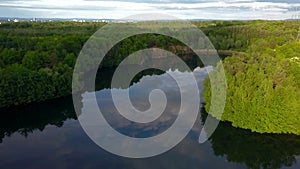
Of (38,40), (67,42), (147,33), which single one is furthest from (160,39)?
(38,40)

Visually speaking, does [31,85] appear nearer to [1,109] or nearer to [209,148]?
[1,109]

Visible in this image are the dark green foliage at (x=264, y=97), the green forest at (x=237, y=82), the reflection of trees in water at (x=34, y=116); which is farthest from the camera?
the reflection of trees in water at (x=34, y=116)

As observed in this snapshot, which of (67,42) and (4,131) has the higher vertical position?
(67,42)

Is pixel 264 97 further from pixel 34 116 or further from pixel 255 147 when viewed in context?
pixel 34 116

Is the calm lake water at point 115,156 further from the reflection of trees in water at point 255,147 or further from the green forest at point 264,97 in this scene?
the green forest at point 264,97

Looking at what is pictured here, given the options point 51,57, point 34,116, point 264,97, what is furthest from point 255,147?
point 51,57

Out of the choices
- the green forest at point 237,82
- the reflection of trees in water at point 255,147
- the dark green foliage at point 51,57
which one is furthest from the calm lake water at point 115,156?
the dark green foliage at point 51,57

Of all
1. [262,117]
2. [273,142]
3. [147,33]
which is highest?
[147,33]
